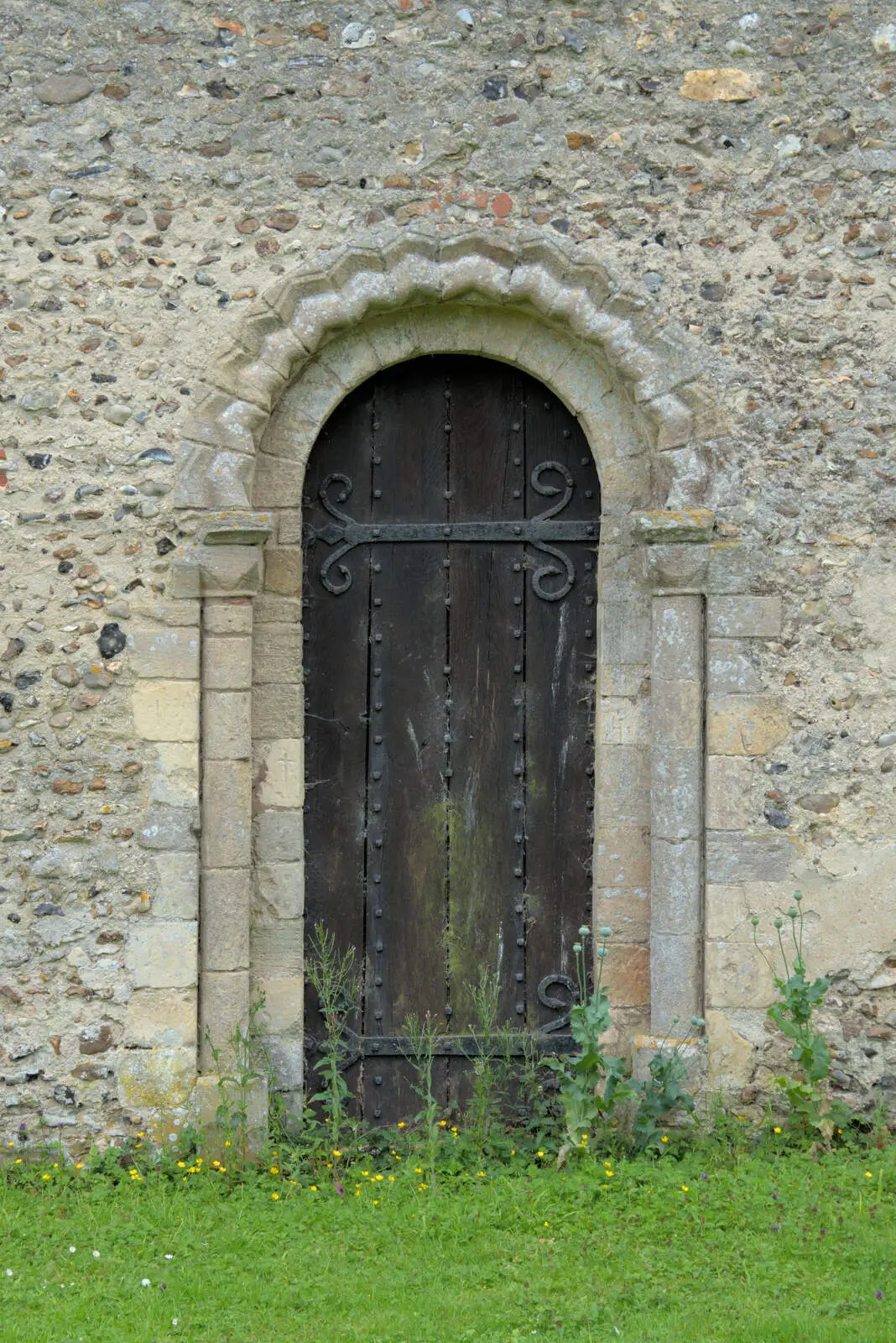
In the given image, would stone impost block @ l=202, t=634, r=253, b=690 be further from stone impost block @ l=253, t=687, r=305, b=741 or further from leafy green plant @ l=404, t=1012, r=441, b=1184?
leafy green plant @ l=404, t=1012, r=441, b=1184

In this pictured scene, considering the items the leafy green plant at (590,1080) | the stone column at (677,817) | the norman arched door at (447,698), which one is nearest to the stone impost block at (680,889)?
the stone column at (677,817)

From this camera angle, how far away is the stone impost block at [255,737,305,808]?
5219 millimetres

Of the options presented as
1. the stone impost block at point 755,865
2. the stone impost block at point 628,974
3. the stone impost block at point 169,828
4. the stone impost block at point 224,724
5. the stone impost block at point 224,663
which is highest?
the stone impost block at point 224,663

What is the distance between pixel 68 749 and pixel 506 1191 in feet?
6.86

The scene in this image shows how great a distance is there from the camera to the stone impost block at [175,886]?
16.4ft

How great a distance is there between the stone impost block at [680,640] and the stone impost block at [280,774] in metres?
1.33

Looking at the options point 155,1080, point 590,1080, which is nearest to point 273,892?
point 155,1080

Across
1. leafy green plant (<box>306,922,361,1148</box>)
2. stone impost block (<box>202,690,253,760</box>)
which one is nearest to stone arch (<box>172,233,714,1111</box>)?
stone impost block (<box>202,690,253,760</box>)

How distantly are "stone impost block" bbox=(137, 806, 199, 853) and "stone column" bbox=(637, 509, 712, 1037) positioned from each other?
1628mm

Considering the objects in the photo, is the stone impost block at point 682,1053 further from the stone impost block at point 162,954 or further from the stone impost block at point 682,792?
the stone impost block at point 162,954

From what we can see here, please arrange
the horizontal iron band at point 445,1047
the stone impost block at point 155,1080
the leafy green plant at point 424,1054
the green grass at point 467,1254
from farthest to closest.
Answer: the horizontal iron band at point 445,1047, the leafy green plant at point 424,1054, the stone impost block at point 155,1080, the green grass at point 467,1254

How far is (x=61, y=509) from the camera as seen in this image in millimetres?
5051

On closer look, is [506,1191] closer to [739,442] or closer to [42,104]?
[739,442]

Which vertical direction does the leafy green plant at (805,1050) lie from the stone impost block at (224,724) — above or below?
below
